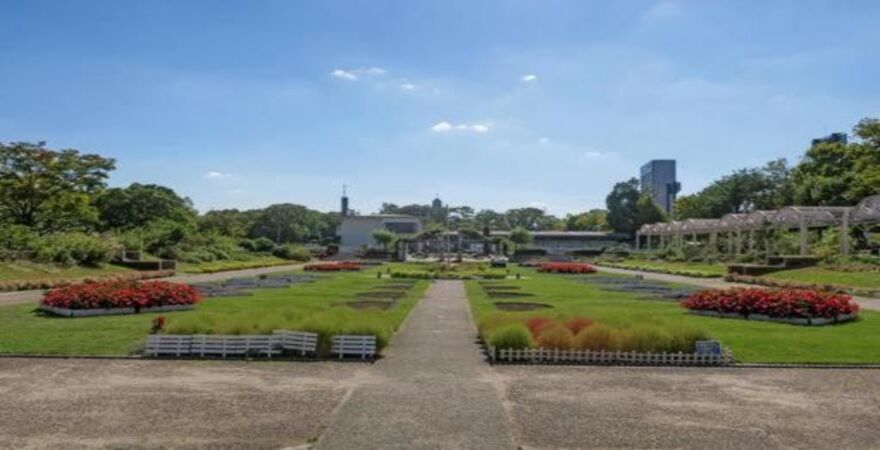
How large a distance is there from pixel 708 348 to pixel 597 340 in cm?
187

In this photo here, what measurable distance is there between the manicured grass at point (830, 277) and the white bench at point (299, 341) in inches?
1025

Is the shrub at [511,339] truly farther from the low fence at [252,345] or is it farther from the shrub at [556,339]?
the low fence at [252,345]

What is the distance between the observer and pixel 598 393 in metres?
10.5

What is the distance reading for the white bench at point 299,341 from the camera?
13.4m

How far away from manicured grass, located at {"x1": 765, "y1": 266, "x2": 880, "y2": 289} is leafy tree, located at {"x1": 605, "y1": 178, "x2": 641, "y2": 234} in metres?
74.9

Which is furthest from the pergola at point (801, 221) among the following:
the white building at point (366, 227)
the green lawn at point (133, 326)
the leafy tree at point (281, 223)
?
the leafy tree at point (281, 223)

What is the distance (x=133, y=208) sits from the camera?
67500 mm

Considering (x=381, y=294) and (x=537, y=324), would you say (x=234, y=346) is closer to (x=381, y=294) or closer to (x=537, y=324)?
(x=537, y=324)

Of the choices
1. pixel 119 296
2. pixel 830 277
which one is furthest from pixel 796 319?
pixel 830 277

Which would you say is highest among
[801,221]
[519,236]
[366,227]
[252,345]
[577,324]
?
[366,227]

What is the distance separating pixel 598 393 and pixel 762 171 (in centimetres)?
9460

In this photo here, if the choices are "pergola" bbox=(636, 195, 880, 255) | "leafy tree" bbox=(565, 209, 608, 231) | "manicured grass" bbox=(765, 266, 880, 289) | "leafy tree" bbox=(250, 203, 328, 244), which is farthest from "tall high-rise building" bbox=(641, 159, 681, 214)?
"manicured grass" bbox=(765, 266, 880, 289)

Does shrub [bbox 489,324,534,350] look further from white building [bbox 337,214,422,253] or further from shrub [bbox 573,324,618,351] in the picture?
white building [bbox 337,214,422,253]

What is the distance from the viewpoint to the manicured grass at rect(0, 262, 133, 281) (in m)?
32.5
